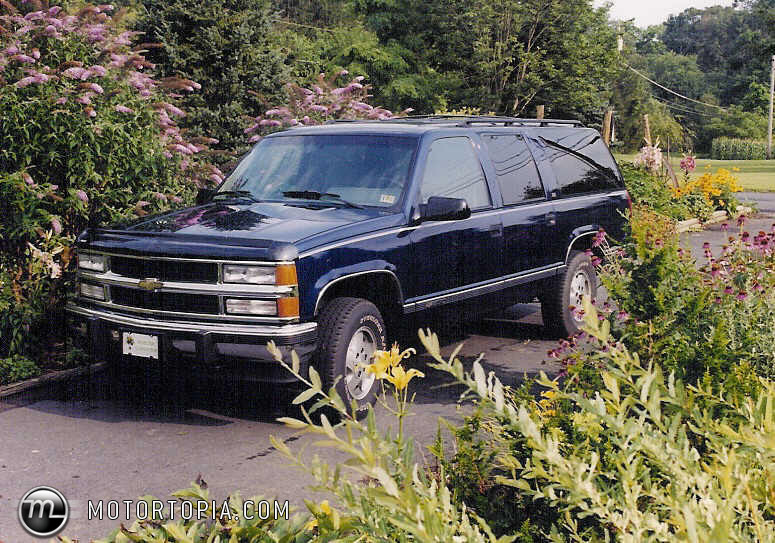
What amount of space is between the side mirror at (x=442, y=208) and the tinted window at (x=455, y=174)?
0.61 ft

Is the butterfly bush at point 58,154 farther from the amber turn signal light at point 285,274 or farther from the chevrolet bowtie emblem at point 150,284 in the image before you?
the amber turn signal light at point 285,274

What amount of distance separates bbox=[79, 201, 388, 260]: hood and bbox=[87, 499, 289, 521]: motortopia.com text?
166 cm

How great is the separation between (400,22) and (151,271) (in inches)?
1490

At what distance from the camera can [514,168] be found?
7.91m

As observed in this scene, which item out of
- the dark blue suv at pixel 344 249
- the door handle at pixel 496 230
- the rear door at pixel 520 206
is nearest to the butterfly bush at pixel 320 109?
the dark blue suv at pixel 344 249

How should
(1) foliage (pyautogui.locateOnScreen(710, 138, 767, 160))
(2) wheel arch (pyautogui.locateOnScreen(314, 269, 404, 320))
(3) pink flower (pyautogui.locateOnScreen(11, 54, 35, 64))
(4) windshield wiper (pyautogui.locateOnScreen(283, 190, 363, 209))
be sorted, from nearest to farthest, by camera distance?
(2) wheel arch (pyautogui.locateOnScreen(314, 269, 404, 320)) → (4) windshield wiper (pyautogui.locateOnScreen(283, 190, 363, 209)) → (3) pink flower (pyautogui.locateOnScreen(11, 54, 35, 64)) → (1) foliage (pyautogui.locateOnScreen(710, 138, 767, 160))

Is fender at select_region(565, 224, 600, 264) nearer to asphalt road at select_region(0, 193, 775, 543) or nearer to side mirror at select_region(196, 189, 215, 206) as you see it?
asphalt road at select_region(0, 193, 775, 543)

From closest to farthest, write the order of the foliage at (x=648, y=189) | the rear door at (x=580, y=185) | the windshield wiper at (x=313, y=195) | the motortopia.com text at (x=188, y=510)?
the motortopia.com text at (x=188, y=510)
the windshield wiper at (x=313, y=195)
the rear door at (x=580, y=185)
the foliage at (x=648, y=189)

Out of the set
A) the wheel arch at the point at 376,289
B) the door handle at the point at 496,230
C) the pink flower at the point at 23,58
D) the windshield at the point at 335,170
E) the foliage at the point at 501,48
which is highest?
the foliage at the point at 501,48

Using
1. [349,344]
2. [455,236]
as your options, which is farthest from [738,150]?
[349,344]

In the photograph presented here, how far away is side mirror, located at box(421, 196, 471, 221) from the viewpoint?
258 inches

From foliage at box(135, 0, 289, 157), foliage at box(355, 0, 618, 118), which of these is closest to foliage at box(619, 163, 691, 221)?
foliage at box(135, 0, 289, 157)

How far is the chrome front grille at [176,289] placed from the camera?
5.60m

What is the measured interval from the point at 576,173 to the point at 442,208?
2.68 meters
